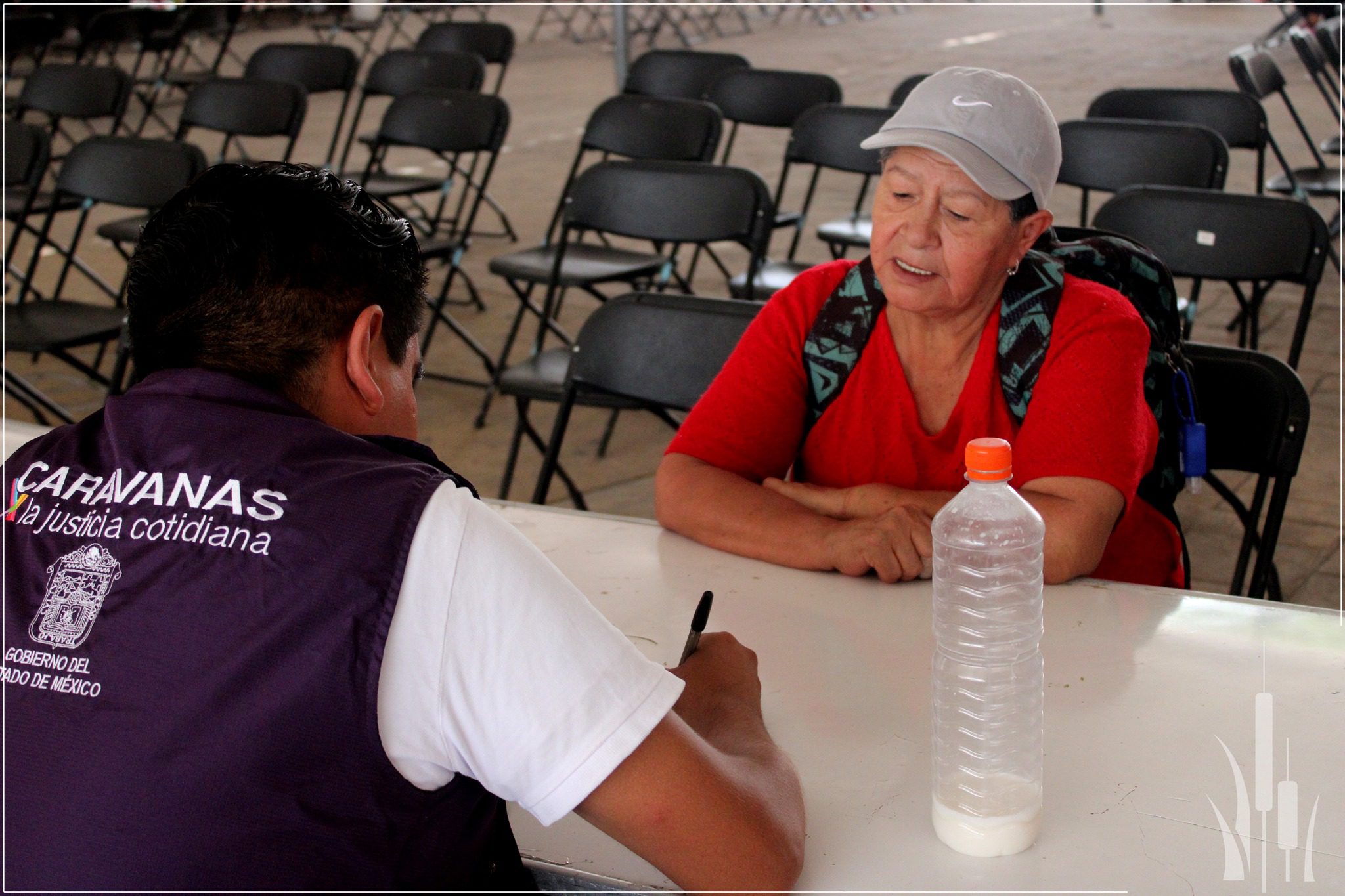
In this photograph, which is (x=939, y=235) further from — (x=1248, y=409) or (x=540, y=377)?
(x=540, y=377)

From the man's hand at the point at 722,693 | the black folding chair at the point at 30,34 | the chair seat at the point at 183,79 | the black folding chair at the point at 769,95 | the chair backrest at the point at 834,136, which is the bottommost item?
the black folding chair at the point at 30,34

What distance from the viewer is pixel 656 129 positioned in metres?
4.73

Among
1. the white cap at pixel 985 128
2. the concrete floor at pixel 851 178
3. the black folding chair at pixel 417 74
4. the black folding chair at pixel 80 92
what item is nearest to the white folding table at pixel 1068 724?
the white cap at pixel 985 128

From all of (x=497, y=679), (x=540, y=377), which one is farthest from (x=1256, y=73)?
(x=497, y=679)

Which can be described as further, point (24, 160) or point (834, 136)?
point (24, 160)

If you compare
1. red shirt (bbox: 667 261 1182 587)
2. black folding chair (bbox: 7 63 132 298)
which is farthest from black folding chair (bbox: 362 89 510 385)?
red shirt (bbox: 667 261 1182 587)

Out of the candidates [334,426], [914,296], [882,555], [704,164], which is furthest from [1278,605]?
[704,164]

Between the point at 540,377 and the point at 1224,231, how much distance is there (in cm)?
170

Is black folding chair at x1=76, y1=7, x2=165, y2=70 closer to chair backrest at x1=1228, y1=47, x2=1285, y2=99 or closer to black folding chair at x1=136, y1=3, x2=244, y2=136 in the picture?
black folding chair at x1=136, y1=3, x2=244, y2=136

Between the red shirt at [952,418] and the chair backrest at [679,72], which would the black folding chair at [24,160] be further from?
the red shirt at [952,418]

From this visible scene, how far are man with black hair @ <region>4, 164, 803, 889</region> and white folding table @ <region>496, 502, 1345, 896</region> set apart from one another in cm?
Answer: 25

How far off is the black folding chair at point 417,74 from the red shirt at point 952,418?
14.6 ft

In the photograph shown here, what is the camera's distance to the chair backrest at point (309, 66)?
6613 millimetres

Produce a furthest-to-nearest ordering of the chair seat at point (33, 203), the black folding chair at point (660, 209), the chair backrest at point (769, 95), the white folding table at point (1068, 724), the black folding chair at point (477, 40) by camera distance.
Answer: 1. the black folding chair at point (477, 40)
2. the chair backrest at point (769, 95)
3. the chair seat at point (33, 203)
4. the black folding chair at point (660, 209)
5. the white folding table at point (1068, 724)
